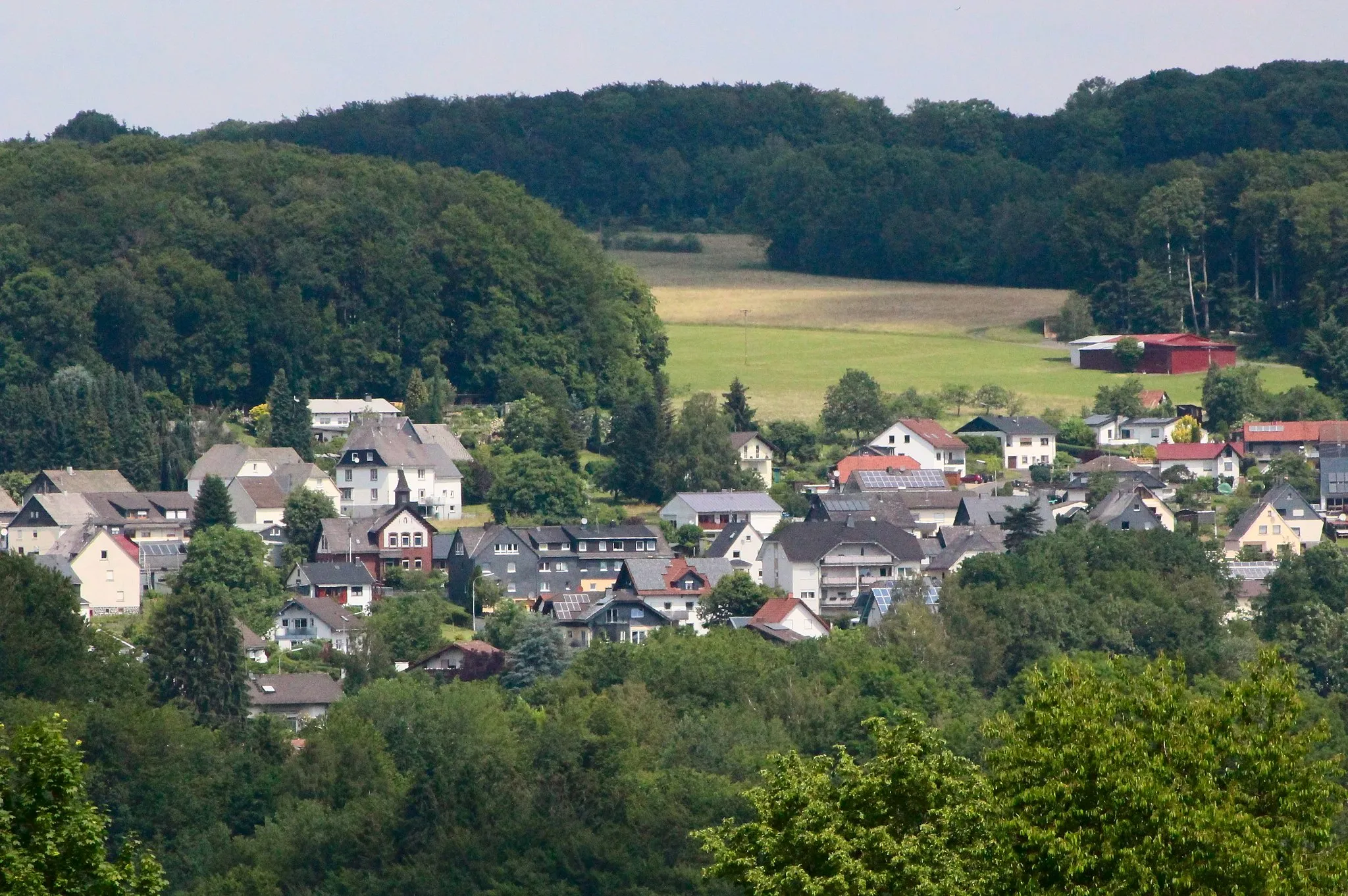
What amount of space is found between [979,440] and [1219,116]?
6892 cm

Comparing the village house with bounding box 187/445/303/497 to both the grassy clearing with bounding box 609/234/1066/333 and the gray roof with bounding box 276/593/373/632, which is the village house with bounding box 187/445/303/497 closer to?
the gray roof with bounding box 276/593/373/632

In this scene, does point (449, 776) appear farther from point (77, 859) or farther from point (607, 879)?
point (77, 859)

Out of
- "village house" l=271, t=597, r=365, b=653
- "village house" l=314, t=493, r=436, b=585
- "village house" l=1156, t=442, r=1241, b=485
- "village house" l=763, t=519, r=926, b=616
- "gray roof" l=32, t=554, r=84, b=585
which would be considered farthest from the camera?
"village house" l=1156, t=442, r=1241, b=485

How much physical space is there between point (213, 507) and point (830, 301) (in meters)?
46.4

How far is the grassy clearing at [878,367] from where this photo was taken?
88188 millimetres

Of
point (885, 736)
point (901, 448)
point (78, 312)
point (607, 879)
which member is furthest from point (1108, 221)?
point (885, 736)

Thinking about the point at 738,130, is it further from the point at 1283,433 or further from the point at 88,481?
the point at 88,481

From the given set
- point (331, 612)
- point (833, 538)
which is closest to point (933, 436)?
point (833, 538)

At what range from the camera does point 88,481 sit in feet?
241

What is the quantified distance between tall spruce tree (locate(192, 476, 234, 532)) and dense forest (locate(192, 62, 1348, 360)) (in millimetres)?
43005

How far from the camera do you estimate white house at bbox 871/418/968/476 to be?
77.3m

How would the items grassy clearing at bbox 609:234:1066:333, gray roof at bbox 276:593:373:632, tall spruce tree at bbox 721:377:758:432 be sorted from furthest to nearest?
1. grassy clearing at bbox 609:234:1066:333
2. tall spruce tree at bbox 721:377:758:432
3. gray roof at bbox 276:593:373:632

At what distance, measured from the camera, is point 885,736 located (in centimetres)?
2202

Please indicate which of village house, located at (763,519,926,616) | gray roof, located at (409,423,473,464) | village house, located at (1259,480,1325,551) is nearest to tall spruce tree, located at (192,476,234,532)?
gray roof, located at (409,423,473,464)
